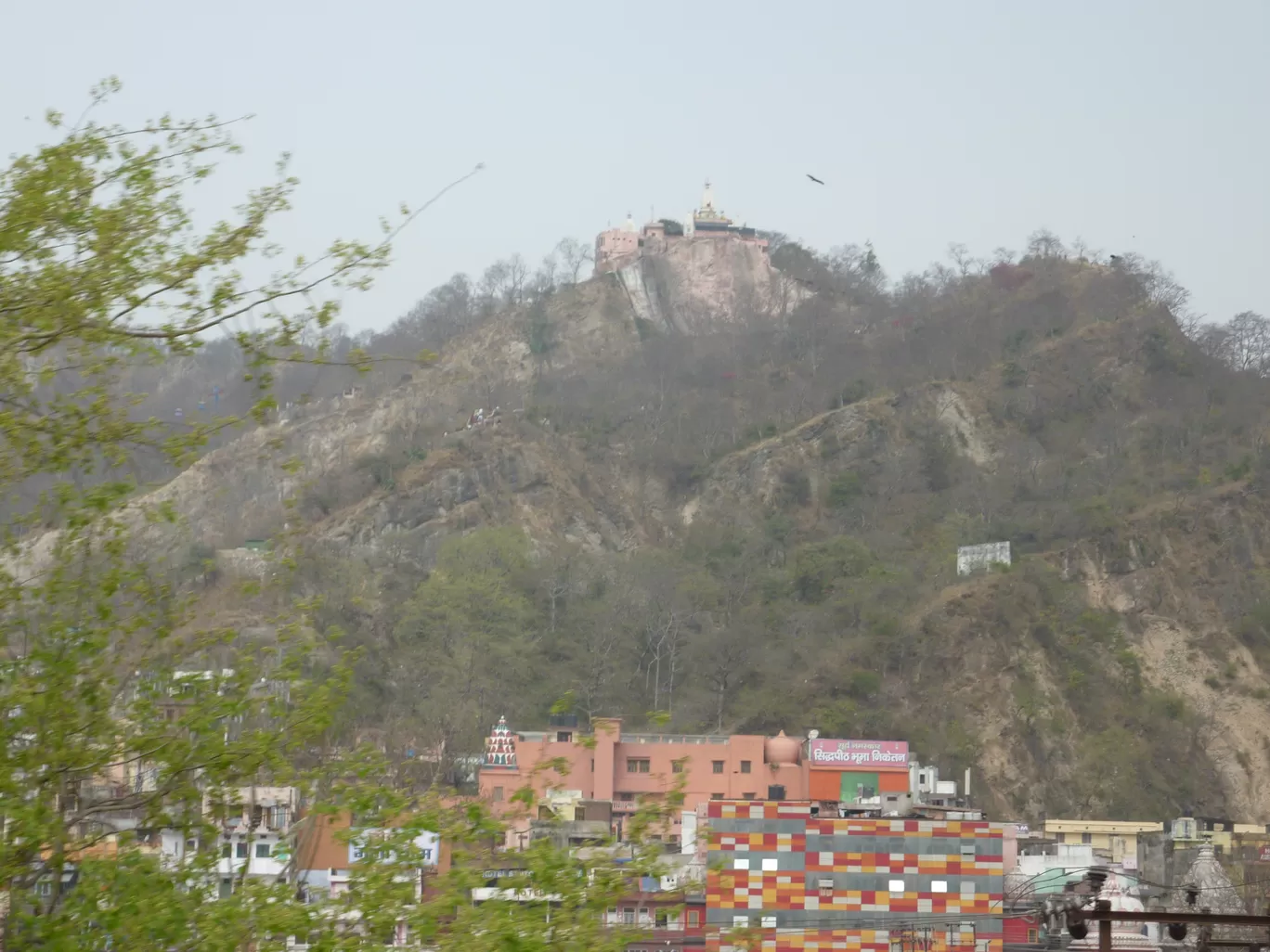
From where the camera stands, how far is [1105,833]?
5241cm

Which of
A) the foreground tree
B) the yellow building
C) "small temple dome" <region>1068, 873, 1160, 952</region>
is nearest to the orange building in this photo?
the yellow building

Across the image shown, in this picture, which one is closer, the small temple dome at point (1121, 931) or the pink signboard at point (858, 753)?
the small temple dome at point (1121, 931)

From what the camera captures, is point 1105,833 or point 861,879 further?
point 1105,833

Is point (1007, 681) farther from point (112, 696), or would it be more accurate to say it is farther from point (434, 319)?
point (112, 696)

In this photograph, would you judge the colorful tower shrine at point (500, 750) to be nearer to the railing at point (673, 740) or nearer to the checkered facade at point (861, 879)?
the railing at point (673, 740)

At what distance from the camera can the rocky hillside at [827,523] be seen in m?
62.8

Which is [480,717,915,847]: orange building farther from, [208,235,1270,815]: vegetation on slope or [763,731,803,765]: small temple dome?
[208,235,1270,815]: vegetation on slope

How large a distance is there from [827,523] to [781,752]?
26769 mm

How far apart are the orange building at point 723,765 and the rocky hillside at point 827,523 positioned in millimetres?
3943

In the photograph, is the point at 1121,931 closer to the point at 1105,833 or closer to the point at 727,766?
the point at 1105,833

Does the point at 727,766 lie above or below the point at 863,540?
below

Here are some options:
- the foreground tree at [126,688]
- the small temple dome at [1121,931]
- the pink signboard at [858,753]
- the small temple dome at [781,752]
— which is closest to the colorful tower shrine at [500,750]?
the small temple dome at [781,752]

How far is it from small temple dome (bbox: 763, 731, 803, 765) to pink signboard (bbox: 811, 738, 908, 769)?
158cm

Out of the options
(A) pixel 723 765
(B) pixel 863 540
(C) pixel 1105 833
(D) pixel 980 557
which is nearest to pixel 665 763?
(A) pixel 723 765
